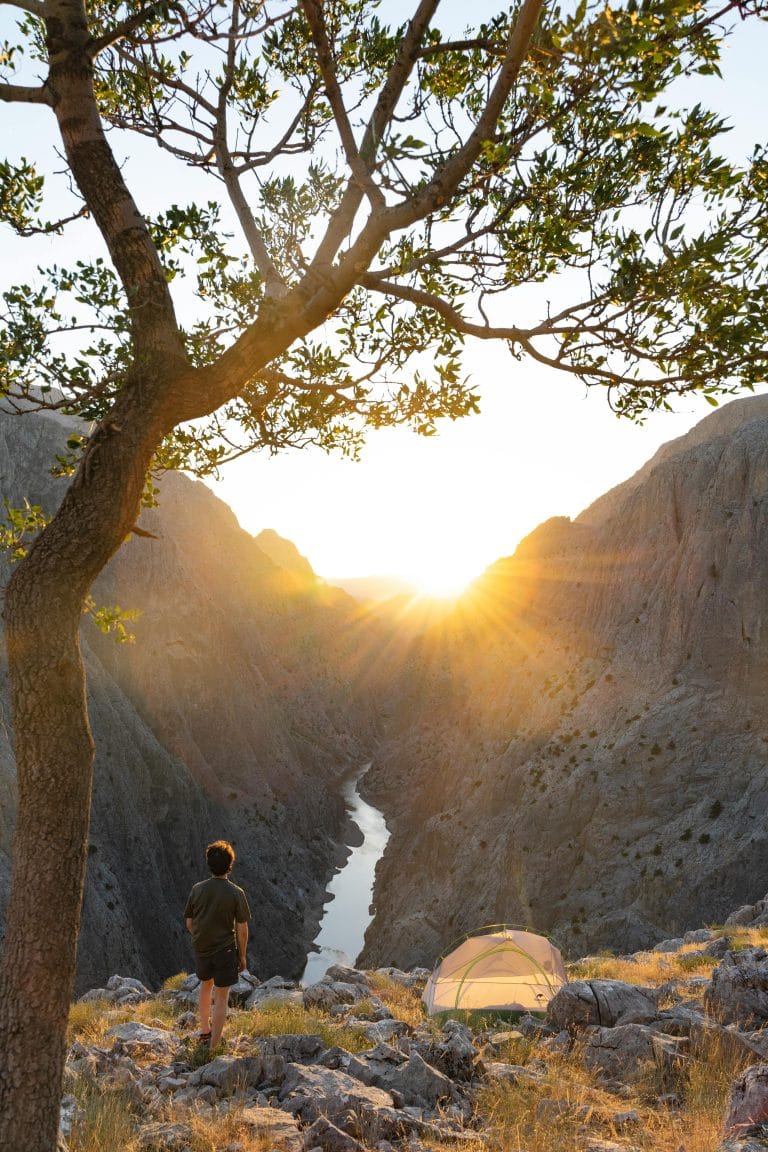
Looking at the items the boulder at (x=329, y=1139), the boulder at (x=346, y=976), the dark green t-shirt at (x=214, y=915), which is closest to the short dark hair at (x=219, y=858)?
the dark green t-shirt at (x=214, y=915)

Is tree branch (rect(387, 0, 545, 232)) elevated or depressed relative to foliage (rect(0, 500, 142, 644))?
elevated

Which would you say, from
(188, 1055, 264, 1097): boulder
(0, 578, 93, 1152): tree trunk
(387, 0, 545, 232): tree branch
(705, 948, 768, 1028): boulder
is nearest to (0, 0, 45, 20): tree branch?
(387, 0, 545, 232): tree branch

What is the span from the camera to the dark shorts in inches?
341

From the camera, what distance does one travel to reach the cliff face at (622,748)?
126 ft

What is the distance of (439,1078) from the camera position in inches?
289

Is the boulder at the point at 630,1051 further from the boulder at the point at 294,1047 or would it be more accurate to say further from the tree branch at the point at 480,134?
the tree branch at the point at 480,134

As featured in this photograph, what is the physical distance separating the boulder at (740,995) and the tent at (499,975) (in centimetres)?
763

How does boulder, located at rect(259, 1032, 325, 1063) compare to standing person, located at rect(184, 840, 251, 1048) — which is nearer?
boulder, located at rect(259, 1032, 325, 1063)

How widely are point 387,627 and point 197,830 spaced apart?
10178 centimetres

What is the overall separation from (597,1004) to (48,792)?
8.55 metres

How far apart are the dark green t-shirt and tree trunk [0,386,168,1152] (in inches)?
163

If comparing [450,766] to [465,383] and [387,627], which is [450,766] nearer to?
[465,383]

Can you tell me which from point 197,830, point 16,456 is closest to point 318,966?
point 197,830

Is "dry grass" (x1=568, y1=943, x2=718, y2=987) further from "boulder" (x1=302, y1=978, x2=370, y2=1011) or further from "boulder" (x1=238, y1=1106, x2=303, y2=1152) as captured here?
"boulder" (x1=238, y1=1106, x2=303, y2=1152)
